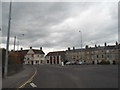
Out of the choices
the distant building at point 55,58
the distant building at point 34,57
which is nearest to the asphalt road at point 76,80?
the distant building at point 55,58

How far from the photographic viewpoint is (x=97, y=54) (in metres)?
136

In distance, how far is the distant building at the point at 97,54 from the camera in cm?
12762

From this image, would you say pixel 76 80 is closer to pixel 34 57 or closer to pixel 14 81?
pixel 14 81

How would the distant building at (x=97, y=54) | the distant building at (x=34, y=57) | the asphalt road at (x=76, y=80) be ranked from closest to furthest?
the asphalt road at (x=76, y=80)
the distant building at (x=97, y=54)
the distant building at (x=34, y=57)

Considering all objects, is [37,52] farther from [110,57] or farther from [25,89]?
[25,89]

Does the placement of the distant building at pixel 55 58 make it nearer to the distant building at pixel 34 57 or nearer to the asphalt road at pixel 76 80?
the distant building at pixel 34 57

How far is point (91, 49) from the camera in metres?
142

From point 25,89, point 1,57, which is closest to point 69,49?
point 1,57

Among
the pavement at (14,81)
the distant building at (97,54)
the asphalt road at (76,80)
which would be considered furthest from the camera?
the distant building at (97,54)

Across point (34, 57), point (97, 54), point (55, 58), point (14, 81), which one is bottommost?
point (55, 58)

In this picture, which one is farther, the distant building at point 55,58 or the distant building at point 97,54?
the distant building at point 55,58

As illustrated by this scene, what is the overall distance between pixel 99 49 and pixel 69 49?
2612cm

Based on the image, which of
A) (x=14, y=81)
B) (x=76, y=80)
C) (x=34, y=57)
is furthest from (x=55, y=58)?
(x=76, y=80)

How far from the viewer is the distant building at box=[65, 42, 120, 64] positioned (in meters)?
128
